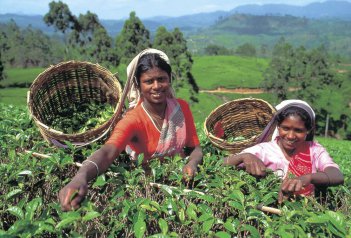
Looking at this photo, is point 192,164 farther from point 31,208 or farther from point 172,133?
point 31,208

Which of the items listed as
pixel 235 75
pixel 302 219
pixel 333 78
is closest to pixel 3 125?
pixel 302 219

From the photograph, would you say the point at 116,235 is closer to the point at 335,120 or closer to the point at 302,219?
the point at 302,219

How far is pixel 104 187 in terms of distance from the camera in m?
2.38

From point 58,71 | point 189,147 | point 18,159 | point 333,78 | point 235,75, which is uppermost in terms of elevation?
point 58,71

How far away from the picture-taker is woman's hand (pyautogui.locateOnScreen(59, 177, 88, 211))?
190 centimetres

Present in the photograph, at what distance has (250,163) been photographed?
2.67 m

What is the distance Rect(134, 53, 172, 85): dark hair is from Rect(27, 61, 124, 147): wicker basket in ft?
2.45

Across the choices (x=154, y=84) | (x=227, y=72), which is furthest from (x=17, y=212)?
(x=227, y=72)

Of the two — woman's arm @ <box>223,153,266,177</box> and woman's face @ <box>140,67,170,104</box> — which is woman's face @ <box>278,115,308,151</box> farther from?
woman's face @ <box>140,67,170,104</box>

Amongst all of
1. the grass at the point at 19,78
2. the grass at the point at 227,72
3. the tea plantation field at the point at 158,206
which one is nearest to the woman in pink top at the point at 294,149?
the tea plantation field at the point at 158,206

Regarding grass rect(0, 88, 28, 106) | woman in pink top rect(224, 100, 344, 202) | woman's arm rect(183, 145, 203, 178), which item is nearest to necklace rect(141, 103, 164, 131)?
woman's arm rect(183, 145, 203, 178)

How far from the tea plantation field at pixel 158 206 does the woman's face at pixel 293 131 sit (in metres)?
0.44

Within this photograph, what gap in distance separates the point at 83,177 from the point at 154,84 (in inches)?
47.8

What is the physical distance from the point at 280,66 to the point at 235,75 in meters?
28.4
